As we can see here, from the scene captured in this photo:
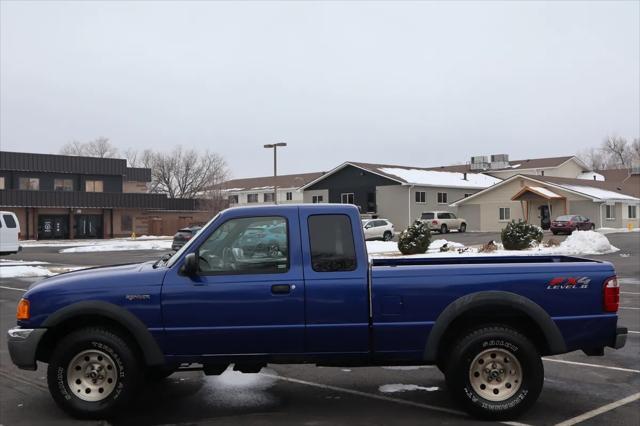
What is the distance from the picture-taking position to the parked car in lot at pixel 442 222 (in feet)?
164

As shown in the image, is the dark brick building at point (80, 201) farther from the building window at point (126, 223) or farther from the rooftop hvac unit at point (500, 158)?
the rooftop hvac unit at point (500, 158)

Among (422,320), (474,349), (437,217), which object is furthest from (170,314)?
(437,217)

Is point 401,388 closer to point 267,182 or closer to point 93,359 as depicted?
point 93,359

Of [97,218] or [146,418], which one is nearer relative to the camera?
[146,418]

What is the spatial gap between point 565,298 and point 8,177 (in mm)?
58341

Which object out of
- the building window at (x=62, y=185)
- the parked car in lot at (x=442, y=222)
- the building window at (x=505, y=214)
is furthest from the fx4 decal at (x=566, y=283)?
the building window at (x=62, y=185)

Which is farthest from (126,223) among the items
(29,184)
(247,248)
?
(247,248)

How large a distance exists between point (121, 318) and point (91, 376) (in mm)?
667

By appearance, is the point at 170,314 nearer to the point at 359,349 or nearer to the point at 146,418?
the point at 146,418

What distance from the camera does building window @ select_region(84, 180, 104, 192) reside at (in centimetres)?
6012

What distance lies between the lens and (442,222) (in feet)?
165

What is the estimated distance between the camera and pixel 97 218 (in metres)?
59.2

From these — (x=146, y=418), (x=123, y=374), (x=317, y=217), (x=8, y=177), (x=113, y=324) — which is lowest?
(x=146, y=418)

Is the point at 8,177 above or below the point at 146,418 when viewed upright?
above
